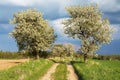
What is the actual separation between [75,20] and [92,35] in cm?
564

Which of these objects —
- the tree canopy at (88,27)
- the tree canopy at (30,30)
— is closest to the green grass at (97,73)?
the tree canopy at (88,27)

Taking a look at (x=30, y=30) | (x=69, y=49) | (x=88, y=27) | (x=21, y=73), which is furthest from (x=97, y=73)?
(x=69, y=49)

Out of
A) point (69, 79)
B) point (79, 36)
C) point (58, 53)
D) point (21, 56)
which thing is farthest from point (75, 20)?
point (21, 56)

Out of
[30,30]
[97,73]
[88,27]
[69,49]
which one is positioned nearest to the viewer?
[97,73]

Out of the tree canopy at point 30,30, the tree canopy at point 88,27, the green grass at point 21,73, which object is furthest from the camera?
the tree canopy at point 30,30

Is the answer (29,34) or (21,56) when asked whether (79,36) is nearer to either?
(29,34)

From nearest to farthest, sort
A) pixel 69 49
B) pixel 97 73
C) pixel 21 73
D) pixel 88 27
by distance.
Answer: pixel 21 73 < pixel 97 73 < pixel 88 27 < pixel 69 49

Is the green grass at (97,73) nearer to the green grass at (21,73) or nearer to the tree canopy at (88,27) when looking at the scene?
the green grass at (21,73)

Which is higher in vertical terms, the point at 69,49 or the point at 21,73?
the point at 21,73

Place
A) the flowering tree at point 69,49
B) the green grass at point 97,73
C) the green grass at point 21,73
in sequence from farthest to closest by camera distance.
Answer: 1. the flowering tree at point 69,49
2. the green grass at point 21,73
3. the green grass at point 97,73

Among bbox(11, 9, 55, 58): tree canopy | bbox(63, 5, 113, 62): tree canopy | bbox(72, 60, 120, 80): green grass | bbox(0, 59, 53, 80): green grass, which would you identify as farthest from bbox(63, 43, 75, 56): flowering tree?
bbox(0, 59, 53, 80): green grass

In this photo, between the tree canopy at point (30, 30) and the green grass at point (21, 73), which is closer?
the green grass at point (21, 73)

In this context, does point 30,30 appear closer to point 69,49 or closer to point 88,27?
point 88,27

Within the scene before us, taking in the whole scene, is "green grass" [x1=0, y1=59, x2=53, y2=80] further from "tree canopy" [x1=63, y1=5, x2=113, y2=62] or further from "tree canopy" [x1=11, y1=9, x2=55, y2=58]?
"tree canopy" [x1=11, y1=9, x2=55, y2=58]
